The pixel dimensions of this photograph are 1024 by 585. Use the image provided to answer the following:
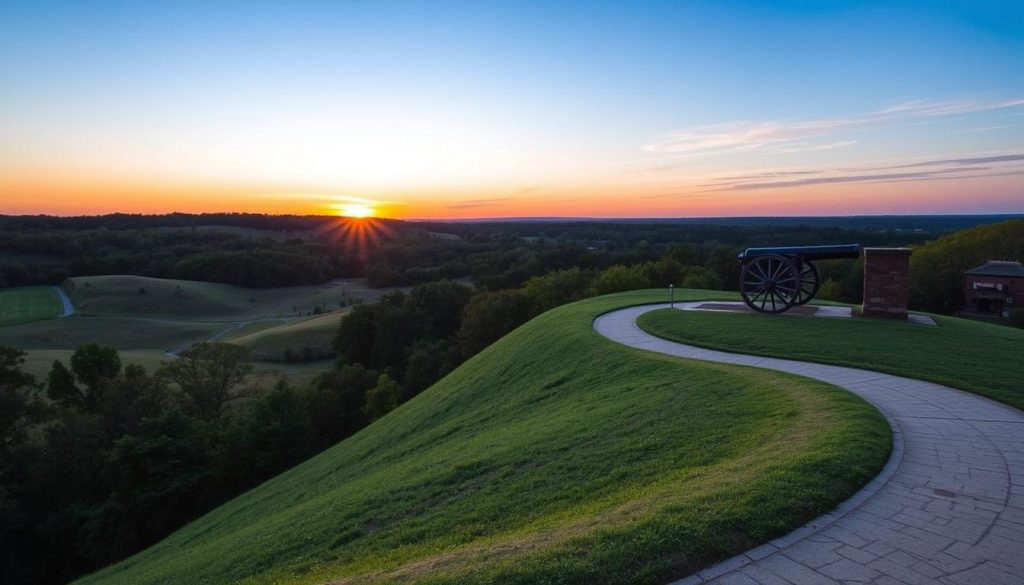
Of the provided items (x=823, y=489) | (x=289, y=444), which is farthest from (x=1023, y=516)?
(x=289, y=444)

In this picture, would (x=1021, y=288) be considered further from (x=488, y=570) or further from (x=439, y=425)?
(x=488, y=570)

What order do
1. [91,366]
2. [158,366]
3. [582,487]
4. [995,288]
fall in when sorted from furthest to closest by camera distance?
1. [158,366]
2. [995,288]
3. [91,366]
4. [582,487]

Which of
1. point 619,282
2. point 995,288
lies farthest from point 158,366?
point 995,288

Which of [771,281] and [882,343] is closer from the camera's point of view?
[882,343]

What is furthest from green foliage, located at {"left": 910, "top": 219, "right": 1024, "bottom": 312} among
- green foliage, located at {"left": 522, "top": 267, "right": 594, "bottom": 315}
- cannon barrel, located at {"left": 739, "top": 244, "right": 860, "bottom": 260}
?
cannon barrel, located at {"left": 739, "top": 244, "right": 860, "bottom": 260}

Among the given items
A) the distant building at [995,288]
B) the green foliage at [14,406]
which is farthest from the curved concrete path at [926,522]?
the distant building at [995,288]

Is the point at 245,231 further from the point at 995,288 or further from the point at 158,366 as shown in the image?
the point at 995,288

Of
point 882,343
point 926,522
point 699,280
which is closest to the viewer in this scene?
point 926,522
